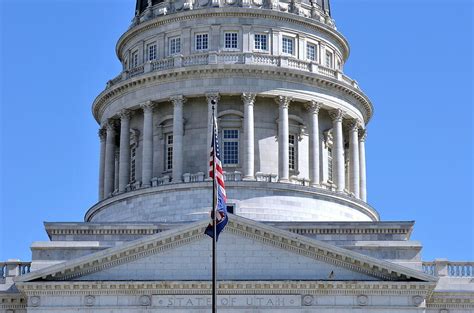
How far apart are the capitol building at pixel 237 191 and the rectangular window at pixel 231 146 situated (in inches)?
2.9

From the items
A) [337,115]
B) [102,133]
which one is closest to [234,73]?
[337,115]

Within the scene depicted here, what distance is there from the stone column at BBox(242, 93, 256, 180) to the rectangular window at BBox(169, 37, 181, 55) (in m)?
5.78

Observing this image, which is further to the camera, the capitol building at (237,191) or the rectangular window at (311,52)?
the rectangular window at (311,52)

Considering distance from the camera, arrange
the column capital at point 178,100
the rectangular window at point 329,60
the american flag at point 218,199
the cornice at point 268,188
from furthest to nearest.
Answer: the rectangular window at point 329,60, the column capital at point 178,100, the cornice at point 268,188, the american flag at point 218,199

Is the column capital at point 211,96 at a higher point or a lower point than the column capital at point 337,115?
higher

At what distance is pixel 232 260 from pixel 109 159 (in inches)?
797

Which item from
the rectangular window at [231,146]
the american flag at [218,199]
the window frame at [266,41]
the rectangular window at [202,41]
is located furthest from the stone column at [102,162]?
the american flag at [218,199]

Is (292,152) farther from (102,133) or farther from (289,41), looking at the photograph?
(102,133)

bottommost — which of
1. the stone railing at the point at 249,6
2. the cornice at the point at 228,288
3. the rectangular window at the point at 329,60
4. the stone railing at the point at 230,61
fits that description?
the cornice at the point at 228,288

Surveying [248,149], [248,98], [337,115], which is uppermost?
[248,98]

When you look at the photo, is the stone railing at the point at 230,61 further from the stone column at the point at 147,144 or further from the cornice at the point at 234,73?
the stone column at the point at 147,144

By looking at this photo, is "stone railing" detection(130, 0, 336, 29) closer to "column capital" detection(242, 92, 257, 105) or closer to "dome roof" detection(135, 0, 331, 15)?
"dome roof" detection(135, 0, 331, 15)

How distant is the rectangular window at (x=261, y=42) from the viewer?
259 ft

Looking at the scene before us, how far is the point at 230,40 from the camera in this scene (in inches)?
3105
